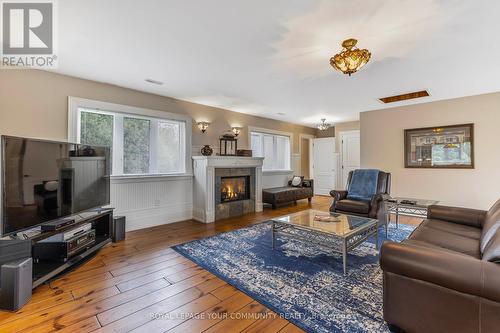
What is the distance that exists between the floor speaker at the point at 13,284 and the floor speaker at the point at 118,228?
147cm

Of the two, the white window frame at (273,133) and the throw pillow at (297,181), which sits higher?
the white window frame at (273,133)

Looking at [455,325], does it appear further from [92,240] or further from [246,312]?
[92,240]

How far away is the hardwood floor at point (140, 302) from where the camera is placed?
5.27 ft

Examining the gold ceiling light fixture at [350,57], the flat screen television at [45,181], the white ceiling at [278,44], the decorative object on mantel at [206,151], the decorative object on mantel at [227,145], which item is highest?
the white ceiling at [278,44]

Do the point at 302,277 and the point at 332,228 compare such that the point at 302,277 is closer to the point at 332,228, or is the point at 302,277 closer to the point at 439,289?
the point at 332,228

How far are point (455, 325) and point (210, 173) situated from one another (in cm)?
380

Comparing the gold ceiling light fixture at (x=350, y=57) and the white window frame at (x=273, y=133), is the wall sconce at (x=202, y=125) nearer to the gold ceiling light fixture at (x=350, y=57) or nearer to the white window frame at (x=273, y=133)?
the white window frame at (x=273, y=133)

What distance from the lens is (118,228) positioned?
330 cm

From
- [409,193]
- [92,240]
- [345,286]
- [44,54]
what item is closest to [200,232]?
[92,240]

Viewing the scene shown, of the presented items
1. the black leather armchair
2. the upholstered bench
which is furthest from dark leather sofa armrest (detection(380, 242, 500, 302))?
the upholstered bench

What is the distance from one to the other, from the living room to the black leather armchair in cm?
3

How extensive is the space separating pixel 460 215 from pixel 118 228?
437 centimetres

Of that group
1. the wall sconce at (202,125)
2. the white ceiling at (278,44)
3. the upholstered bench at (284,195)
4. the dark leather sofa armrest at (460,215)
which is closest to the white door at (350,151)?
the upholstered bench at (284,195)

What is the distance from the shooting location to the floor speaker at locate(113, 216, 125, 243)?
3.27 m
